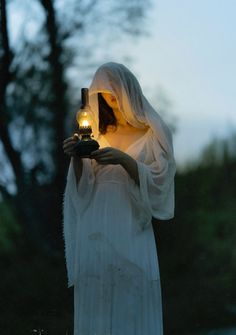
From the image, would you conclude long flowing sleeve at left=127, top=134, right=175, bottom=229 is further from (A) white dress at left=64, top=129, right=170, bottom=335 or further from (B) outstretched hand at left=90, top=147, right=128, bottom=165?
(B) outstretched hand at left=90, top=147, right=128, bottom=165

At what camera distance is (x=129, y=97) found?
4871 millimetres

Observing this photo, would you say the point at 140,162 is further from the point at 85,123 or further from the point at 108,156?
the point at 85,123

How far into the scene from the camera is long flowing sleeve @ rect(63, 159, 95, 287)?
16.1 ft

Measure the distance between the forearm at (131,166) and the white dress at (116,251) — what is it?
0.11ft

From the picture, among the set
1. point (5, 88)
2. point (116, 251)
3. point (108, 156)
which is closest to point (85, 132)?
point (108, 156)

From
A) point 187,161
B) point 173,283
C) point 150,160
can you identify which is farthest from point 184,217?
point 150,160

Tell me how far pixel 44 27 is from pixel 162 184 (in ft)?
24.0

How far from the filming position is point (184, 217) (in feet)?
45.6

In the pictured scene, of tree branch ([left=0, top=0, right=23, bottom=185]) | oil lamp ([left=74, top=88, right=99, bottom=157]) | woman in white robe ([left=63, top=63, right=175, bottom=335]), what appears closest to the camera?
oil lamp ([left=74, top=88, right=99, bottom=157])

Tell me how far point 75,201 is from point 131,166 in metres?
0.43

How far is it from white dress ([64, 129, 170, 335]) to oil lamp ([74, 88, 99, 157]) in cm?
22

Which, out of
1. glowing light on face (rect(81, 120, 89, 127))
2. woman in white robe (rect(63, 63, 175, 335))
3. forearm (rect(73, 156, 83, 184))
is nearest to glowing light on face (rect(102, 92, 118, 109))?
woman in white robe (rect(63, 63, 175, 335))

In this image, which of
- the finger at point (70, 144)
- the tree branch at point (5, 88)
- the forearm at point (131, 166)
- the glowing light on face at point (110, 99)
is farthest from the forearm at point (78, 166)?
the tree branch at point (5, 88)

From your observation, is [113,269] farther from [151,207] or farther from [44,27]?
[44,27]
